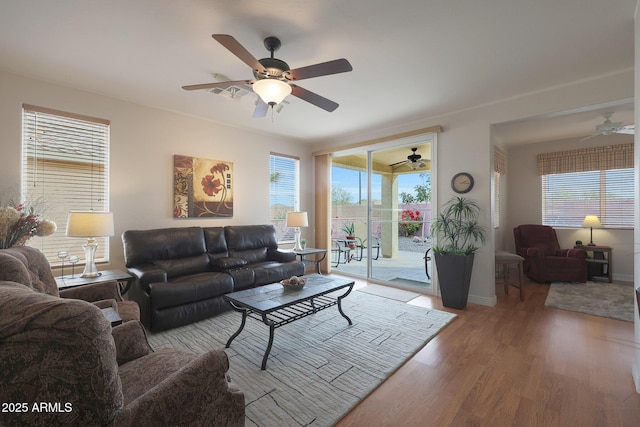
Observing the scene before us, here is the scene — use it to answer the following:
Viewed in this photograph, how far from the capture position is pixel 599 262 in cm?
464

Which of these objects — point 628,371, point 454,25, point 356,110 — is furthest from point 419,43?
point 628,371

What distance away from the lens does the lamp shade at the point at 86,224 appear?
2.63m

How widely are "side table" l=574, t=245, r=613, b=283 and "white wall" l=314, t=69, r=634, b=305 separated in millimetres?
2643

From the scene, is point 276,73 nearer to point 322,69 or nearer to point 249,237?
point 322,69

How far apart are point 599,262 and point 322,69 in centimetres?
573

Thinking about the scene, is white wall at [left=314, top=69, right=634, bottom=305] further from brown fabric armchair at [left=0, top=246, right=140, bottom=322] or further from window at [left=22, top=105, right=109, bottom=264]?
window at [left=22, top=105, right=109, bottom=264]

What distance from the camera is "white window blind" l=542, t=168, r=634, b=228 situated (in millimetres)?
4734

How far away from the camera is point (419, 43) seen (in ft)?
7.42

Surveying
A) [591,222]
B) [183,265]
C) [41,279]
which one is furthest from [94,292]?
[591,222]

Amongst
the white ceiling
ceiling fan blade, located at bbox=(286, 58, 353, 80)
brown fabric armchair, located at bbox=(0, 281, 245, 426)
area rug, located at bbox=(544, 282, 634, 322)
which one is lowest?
area rug, located at bbox=(544, 282, 634, 322)

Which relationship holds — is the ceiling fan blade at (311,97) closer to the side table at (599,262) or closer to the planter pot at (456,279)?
the planter pot at (456,279)

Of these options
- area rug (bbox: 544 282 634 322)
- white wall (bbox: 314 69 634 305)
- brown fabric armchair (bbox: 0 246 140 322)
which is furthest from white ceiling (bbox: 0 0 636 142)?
area rug (bbox: 544 282 634 322)

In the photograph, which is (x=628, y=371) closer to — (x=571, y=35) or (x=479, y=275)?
(x=479, y=275)

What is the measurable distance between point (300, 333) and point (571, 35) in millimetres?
3456
